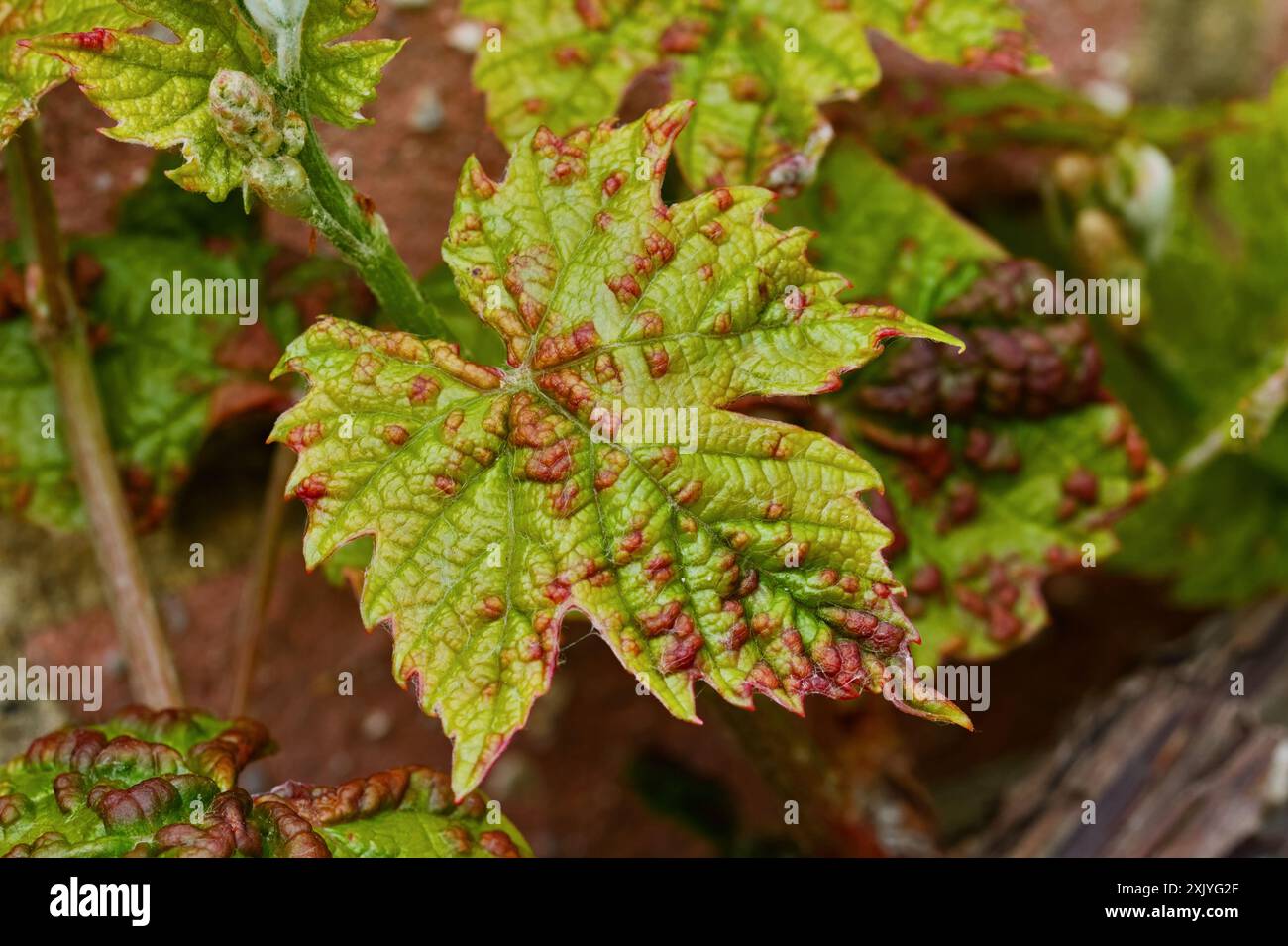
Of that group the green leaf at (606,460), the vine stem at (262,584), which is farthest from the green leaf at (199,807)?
the vine stem at (262,584)

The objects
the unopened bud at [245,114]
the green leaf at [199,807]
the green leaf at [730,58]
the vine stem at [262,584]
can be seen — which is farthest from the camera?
the vine stem at [262,584]

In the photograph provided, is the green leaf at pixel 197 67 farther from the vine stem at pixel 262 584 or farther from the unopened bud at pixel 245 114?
the vine stem at pixel 262 584

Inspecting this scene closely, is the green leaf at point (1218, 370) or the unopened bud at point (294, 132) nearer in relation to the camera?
the unopened bud at point (294, 132)

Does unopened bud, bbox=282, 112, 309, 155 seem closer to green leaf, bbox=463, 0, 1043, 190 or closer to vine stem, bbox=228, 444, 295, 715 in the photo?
green leaf, bbox=463, 0, 1043, 190

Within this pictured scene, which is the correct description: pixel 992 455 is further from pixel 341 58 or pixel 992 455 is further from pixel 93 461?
pixel 93 461

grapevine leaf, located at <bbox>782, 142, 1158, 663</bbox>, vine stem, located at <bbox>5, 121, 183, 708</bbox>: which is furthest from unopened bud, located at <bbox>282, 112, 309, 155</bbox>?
grapevine leaf, located at <bbox>782, 142, 1158, 663</bbox>

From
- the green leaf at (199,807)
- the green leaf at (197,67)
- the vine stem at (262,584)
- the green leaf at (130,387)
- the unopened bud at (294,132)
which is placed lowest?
the green leaf at (199,807)
